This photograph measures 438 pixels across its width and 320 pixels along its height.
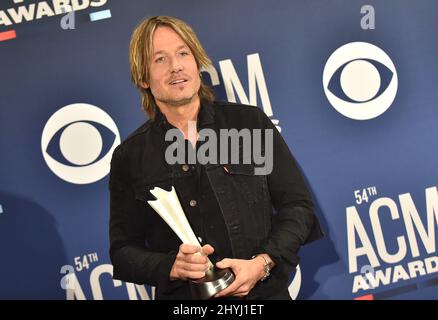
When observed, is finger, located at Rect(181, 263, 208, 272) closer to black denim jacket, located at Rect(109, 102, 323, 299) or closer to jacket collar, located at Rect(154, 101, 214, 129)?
black denim jacket, located at Rect(109, 102, 323, 299)

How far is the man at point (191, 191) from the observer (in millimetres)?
→ 2055

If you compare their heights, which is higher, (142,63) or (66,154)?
(142,63)

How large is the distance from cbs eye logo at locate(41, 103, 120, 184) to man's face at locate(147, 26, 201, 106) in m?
0.61

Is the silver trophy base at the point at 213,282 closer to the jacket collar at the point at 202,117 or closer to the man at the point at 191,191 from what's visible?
the man at the point at 191,191

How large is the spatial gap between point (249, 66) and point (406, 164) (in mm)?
762

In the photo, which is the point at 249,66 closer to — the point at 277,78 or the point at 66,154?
the point at 277,78

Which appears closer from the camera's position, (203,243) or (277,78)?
(203,243)

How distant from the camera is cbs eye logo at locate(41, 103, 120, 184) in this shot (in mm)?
2725

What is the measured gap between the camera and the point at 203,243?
6.80 ft

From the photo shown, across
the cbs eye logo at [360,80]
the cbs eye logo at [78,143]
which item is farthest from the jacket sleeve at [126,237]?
the cbs eye logo at [360,80]

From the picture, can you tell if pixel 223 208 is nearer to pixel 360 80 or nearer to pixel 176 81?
pixel 176 81
